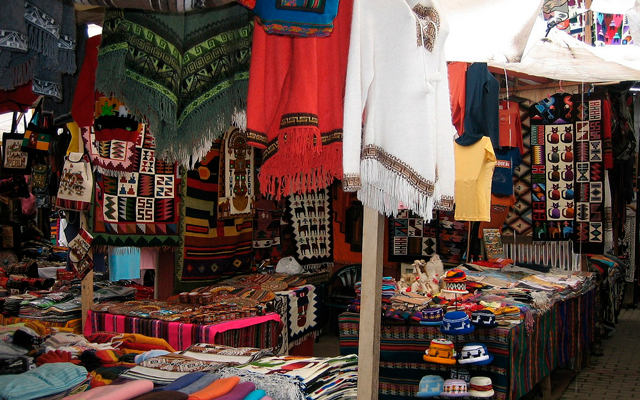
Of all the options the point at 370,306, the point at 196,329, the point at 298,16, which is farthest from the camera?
the point at 196,329

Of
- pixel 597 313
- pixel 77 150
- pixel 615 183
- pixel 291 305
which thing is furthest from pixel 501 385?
pixel 615 183

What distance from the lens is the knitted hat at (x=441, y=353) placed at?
366cm

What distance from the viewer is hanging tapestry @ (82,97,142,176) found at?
3811 millimetres

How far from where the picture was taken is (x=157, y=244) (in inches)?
209

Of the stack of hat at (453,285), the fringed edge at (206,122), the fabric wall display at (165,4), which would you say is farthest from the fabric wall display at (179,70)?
the stack of hat at (453,285)

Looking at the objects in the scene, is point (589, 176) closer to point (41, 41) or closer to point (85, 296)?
point (85, 296)

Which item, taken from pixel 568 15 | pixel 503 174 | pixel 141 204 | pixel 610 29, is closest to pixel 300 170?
pixel 568 15

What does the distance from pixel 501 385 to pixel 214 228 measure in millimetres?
3222

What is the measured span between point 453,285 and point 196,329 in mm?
Answer: 2018

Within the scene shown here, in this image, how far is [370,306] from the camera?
8.13ft

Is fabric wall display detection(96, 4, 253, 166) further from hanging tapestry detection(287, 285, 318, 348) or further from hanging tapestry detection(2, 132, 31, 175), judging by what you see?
hanging tapestry detection(2, 132, 31, 175)

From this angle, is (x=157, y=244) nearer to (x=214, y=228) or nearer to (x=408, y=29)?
(x=214, y=228)

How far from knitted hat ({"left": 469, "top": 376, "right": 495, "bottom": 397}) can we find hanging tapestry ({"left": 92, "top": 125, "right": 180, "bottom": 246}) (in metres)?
2.84

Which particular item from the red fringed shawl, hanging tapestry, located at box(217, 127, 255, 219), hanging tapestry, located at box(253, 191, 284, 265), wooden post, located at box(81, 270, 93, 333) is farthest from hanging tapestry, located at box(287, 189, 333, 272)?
the red fringed shawl
